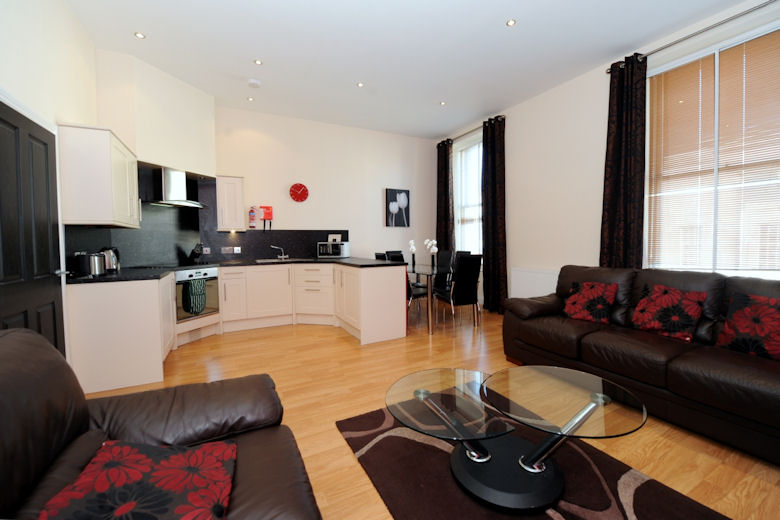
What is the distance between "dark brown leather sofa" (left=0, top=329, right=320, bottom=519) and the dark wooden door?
1.20 meters

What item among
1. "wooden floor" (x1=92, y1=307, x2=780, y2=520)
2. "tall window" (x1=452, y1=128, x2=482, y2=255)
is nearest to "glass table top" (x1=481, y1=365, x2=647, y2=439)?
"wooden floor" (x1=92, y1=307, x2=780, y2=520)

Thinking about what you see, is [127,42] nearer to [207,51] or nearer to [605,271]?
[207,51]

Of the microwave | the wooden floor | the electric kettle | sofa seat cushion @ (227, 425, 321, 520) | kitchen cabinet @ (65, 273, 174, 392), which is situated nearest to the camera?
sofa seat cushion @ (227, 425, 321, 520)

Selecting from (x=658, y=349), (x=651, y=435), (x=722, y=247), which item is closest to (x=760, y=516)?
(x=651, y=435)

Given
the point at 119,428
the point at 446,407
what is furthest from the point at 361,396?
the point at 119,428

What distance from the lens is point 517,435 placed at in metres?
1.96

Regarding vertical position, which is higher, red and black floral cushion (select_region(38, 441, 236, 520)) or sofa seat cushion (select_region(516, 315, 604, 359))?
red and black floral cushion (select_region(38, 441, 236, 520))

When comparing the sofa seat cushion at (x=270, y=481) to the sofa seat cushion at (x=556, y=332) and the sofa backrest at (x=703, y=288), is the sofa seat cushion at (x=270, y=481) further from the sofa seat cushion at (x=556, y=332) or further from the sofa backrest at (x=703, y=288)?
the sofa backrest at (x=703, y=288)

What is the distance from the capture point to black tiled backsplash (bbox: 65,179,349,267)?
3.36 m

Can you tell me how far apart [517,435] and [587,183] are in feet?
10.4

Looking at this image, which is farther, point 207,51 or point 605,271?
point 207,51

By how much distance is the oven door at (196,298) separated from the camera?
3709mm

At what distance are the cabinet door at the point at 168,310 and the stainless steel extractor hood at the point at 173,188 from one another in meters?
0.98

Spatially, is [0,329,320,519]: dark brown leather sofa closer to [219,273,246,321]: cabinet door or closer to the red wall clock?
[219,273,246,321]: cabinet door
